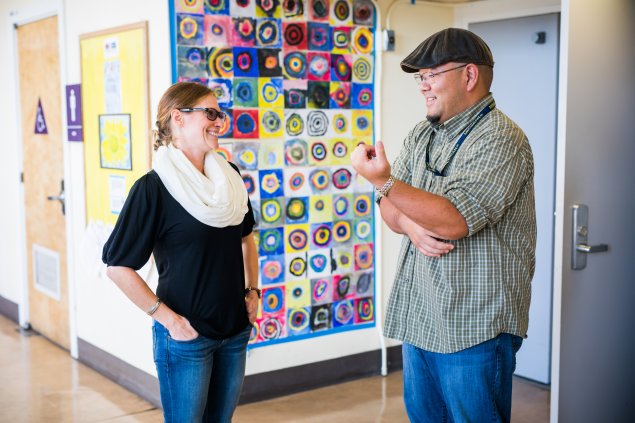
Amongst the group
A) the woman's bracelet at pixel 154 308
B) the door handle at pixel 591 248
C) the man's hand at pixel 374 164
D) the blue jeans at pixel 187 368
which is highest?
the man's hand at pixel 374 164

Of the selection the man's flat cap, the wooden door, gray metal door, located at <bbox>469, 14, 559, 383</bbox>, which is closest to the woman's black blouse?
the man's flat cap

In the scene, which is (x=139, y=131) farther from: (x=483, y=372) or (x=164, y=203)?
(x=483, y=372)

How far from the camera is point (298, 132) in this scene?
13.7ft

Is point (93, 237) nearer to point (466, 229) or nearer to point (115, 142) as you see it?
point (115, 142)

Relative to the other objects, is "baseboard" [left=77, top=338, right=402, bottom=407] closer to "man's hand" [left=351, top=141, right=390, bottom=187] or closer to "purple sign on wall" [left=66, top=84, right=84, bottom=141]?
"purple sign on wall" [left=66, top=84, right=84, bottom=141]

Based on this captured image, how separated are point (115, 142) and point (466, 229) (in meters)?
2.64

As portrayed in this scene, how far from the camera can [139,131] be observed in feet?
13.0

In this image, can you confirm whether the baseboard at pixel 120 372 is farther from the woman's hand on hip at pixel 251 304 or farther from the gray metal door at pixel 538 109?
the gray metal door at pixel 538 109

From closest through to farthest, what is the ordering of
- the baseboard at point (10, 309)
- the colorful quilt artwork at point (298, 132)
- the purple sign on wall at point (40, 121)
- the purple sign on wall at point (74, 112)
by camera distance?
the colorful quilt artwork at point (298, 132) → the purple sign on wall at point (74, 112) → the purple sign on wall at point (40, 121) → the baseboard at point (10, 309)

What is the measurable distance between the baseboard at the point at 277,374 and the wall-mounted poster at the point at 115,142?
1119 millimetres

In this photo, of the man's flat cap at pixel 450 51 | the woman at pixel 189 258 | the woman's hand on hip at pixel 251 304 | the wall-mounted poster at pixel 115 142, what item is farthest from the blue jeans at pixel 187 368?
the wall-mounted poster at pixel 115 142

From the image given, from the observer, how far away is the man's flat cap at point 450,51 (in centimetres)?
218

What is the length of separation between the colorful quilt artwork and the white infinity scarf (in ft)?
4.47

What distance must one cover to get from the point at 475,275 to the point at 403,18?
270 centimetres
